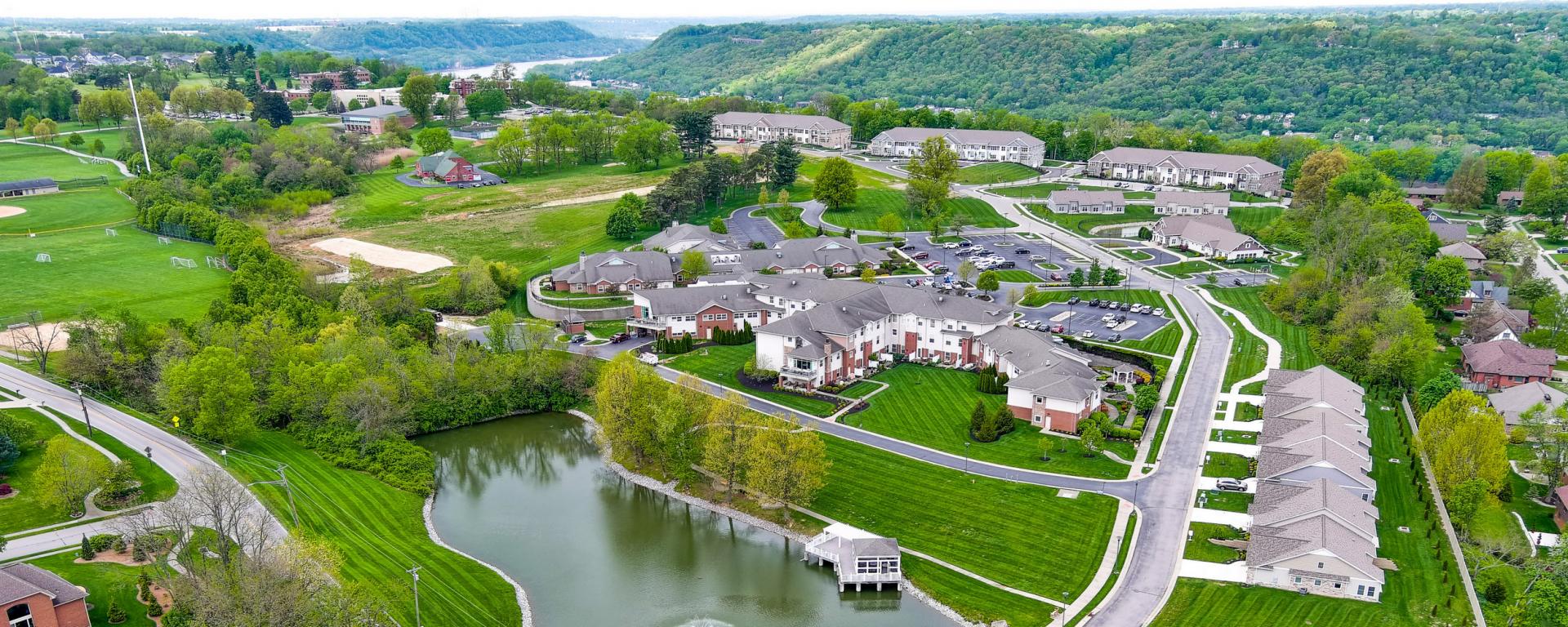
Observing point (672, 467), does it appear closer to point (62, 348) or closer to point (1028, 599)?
point (1028, 599)

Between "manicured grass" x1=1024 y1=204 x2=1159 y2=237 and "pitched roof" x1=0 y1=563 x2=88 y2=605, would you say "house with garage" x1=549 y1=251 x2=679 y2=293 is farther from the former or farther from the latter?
"pitched roof" x1=0 y1=563 x2=88 y2=605

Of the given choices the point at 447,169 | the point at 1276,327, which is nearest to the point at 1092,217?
the point at 1276,327

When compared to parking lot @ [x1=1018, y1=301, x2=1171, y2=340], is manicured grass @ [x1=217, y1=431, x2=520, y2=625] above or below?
below

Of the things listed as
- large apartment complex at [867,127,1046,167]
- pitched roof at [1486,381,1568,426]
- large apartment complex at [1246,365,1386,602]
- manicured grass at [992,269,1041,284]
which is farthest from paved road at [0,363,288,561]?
large apartment complex at [867,127,1046,167]

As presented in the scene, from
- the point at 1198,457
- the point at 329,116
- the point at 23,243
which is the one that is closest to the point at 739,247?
the point at 1198,457

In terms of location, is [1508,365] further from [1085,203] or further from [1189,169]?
[1189,169]

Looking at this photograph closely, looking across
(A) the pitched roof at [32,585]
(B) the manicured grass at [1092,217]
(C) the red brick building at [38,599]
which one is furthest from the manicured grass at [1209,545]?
(B) the manicured grass at [1092,217]

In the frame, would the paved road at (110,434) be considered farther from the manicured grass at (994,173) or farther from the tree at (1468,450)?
the manicured grass at (994,173)
